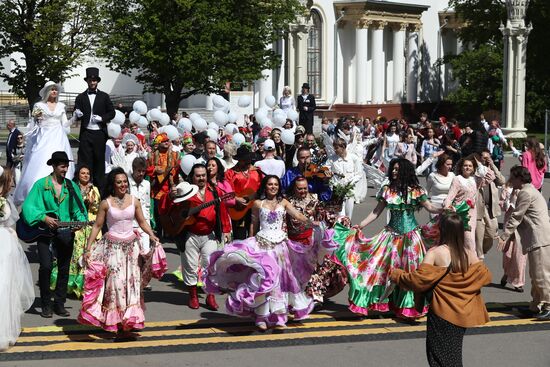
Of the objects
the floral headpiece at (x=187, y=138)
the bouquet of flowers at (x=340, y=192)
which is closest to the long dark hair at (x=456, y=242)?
the bouquet of flowers at (x=340, y=192)

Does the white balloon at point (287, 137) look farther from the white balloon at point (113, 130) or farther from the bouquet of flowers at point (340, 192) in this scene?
the bouquet of flowers at point (340, 192)

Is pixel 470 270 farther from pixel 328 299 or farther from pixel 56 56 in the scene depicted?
pixel 56 56

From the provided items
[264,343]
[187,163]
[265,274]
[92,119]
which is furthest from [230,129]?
[264,343]

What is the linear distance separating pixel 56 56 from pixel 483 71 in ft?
80.3

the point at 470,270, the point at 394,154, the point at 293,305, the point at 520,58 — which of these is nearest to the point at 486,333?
the point at 293,305

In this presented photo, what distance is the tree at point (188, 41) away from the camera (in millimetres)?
37375

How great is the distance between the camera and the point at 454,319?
8680mm

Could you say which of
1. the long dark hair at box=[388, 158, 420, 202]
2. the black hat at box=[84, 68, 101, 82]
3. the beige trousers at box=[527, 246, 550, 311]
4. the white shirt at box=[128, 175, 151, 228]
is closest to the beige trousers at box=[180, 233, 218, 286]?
the long dark hair at box=[388, 158, 420, 202]

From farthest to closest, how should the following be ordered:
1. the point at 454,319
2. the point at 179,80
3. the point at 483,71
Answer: the point at 483,71, the point at 179,80, the point at 454,319

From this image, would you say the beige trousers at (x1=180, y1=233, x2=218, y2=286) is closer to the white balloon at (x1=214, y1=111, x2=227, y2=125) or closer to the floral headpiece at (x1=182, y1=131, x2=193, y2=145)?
the floral headpiece at (x1=182, y1=131, x2=193, y2=145)

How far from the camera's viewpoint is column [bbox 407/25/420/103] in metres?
66.3

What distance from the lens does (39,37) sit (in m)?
39.7

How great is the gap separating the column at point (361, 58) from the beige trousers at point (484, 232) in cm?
4550

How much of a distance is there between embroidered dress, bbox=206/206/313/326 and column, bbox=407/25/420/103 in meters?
55.1
